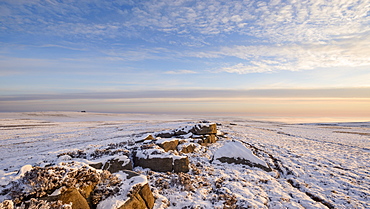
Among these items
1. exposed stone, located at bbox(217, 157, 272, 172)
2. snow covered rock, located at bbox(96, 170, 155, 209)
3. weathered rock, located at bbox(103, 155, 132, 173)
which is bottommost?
exposed stone, located at bbox(217, 157, 272, 172)

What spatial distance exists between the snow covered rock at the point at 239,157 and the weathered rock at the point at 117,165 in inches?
251

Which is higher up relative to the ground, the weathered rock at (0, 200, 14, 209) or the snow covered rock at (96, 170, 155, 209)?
the weathered rock at (0, 200, 14, 209)

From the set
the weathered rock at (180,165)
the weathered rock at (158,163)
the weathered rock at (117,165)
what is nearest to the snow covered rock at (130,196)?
the weathered rock at (117,165)

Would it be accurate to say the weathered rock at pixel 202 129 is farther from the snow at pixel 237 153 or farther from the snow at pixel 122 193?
the snow at pixel 122 193

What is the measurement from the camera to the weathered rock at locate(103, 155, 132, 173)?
9.39 m

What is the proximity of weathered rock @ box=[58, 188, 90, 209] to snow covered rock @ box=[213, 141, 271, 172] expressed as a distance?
378 inches

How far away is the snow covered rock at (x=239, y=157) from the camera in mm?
12737

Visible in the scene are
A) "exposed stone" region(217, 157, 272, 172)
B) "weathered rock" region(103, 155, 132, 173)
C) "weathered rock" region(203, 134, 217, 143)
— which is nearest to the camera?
"weathered rock" region(103, 155, 132, 173)

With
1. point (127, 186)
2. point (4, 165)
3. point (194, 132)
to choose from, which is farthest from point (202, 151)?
point (4, 165)

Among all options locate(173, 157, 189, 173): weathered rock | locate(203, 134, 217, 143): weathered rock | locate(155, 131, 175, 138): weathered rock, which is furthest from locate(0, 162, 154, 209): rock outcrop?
locate(155, 131, 175, 138): weathered rock

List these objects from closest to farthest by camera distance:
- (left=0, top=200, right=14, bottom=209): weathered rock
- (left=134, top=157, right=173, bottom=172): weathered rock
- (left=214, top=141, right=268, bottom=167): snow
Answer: (left=0, top=200, right=14, bottom=209): weathered rock
(left=134, top=157, right=173, bottom=172): weathered rock
(left=214, top=141, right=268, bottom=167): snow

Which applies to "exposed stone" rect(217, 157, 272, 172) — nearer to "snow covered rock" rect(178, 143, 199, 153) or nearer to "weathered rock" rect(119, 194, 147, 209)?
"snow covered rock" rect(178, 143, 199, 153)

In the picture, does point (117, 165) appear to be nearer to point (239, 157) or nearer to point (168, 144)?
point (168, 144)

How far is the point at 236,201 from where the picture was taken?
7.84 m
